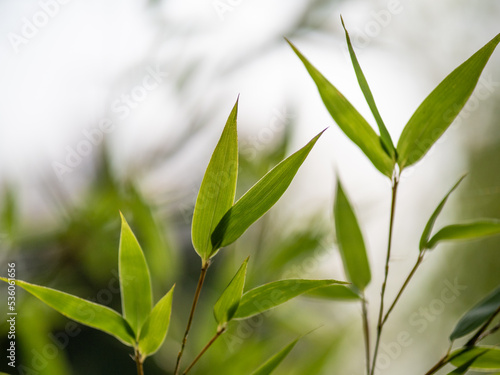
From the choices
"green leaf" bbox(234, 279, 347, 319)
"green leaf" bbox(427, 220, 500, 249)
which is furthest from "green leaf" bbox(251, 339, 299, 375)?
"green leaf" bbox(427, 220, 500, 249)

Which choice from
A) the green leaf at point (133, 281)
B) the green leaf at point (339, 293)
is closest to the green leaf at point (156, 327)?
the green leaf at point (133, 281)

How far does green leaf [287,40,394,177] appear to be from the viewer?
12.0 inches

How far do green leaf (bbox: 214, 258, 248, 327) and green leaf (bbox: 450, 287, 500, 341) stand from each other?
20 cm

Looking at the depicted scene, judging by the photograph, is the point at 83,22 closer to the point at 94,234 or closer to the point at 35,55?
the point at 35,55

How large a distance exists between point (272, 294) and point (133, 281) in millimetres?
102

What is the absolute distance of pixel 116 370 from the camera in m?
0.89

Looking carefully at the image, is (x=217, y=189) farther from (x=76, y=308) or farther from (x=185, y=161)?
(x=185, y=161)

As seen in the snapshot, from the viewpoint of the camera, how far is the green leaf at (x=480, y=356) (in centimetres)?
32

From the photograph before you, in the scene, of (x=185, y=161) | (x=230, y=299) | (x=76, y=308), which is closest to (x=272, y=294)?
(x=230, y=299)

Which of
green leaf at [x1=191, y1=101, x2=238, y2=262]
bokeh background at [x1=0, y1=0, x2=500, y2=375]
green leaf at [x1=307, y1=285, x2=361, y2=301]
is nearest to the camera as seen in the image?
green leaf at [x1=191, y1=101, x2=238, y2=262]

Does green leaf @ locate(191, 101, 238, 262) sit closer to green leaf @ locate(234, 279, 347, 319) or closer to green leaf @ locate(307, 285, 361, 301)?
green leaf @ locate(234, 279, 347, 319)

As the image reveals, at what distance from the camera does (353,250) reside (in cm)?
42

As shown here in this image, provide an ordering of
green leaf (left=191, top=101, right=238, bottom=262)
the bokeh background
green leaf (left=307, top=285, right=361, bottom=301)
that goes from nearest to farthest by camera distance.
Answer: green leaf (left=191, top=101, right=238, bottom=262)
green leaf (left=307, top=285, right=361, bottom=301)
the bokeh background

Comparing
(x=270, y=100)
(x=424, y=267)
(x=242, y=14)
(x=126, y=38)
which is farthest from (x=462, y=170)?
(x=126, y=38)
